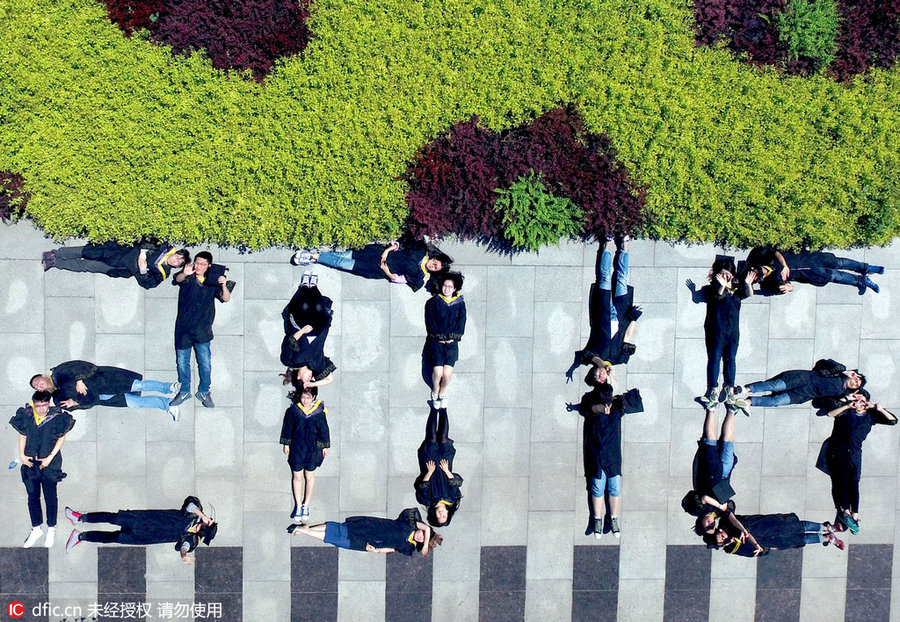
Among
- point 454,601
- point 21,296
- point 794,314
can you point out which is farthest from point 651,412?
point 21,296

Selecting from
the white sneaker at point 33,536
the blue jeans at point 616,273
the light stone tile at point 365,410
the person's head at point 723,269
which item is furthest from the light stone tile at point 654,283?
the white sneaker at point 33,536

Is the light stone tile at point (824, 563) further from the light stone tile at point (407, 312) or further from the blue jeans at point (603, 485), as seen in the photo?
the light stone tile at point (407, 312)

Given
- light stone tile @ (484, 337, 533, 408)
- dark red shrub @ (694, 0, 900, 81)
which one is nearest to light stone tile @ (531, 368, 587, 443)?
light stone tile @ (484, 337, 533, 408)

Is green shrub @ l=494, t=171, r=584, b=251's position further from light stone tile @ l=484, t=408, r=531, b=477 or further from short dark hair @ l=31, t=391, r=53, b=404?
short dark hair @ l=31, t=391, r=53, b=404

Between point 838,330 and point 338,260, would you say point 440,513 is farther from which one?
point 838,330

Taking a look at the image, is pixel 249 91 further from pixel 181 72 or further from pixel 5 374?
pixel 5 374

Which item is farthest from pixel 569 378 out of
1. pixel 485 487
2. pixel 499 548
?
pixel 499 548
